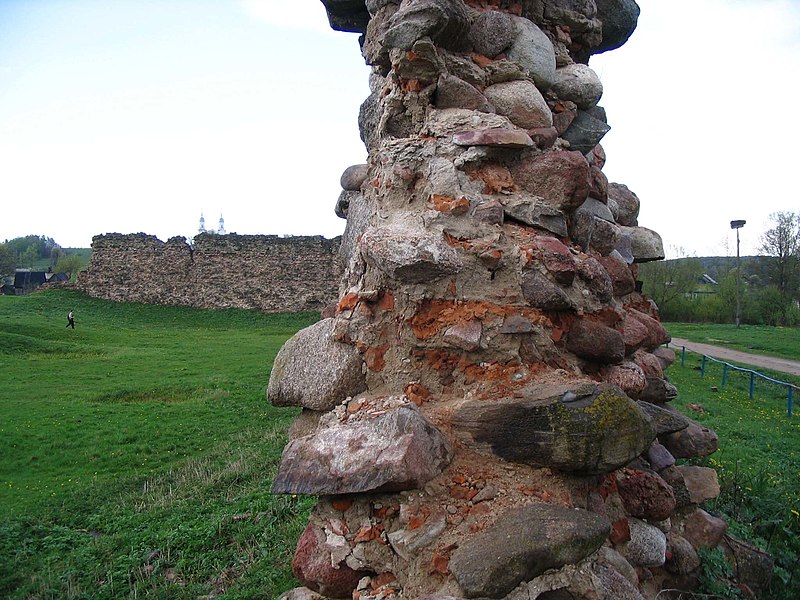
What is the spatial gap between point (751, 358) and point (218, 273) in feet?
67.5

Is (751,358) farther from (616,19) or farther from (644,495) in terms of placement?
(644,495)

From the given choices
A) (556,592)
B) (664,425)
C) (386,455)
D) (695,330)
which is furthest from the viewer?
(695,330)

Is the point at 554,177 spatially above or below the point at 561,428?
above

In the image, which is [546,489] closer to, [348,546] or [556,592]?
[556,592]

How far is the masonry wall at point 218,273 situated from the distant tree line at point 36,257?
3007 centimetres

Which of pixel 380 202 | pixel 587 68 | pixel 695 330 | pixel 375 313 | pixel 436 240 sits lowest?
pixel 695 330

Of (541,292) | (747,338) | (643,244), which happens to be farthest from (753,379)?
(747,338)

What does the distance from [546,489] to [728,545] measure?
59.3 inches

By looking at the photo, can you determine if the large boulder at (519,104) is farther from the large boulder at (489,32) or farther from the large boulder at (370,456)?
the large boulder at (370,456)

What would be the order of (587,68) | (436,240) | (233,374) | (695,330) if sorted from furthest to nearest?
(695,330)
(233,374)
(587,68)
(436,240)

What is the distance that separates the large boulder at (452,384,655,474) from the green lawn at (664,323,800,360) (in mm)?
20888

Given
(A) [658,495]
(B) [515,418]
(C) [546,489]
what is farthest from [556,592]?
(A) [658,495]

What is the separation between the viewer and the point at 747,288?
40.0m

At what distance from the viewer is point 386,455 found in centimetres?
222
